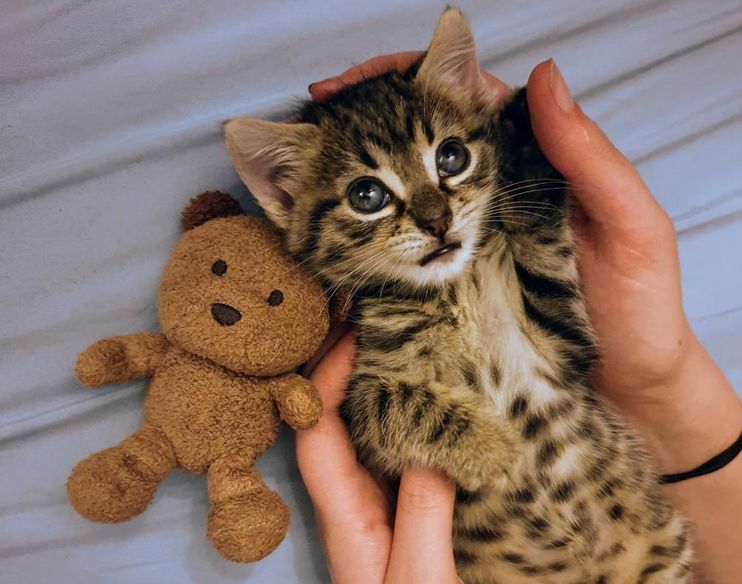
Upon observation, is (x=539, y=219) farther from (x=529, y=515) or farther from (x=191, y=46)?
(x=191, y=46)

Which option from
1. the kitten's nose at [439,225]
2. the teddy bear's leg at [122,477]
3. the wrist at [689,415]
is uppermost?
the kitten's nose at [439,225]

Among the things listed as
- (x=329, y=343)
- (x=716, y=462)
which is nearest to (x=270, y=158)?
(x=329, y=343)

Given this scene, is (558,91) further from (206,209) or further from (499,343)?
(206,209)

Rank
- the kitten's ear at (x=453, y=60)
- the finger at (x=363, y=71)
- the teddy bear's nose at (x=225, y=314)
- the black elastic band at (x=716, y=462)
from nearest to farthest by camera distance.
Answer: the teddy bear's nose at (x=225, y=314) → the kitten's ear at (x=453, y=60) → the finger at (x=363, y=71) → the black elastic band at (x=716, y=462)

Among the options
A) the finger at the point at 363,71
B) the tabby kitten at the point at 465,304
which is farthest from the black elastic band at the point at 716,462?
the finger at the point at 363,71

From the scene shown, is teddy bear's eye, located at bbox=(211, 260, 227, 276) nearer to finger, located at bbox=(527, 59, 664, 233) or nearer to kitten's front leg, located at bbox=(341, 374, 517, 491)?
kitten's front leg, located at bbox=(341, 374, 517, 491)

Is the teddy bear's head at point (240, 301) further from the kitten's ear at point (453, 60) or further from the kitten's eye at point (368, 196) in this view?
the kitten's ear at point (453, 60)

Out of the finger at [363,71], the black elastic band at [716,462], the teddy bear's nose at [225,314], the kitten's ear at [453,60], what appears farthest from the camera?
the black elastic band at [716,462]

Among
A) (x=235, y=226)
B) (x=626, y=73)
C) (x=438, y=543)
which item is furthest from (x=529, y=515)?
(x=626, y=73)
